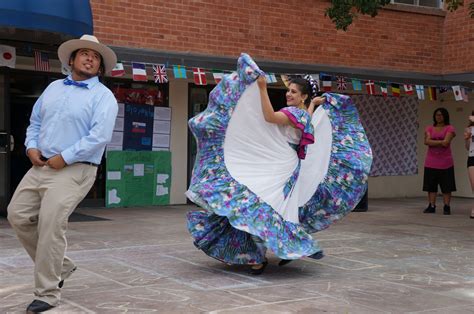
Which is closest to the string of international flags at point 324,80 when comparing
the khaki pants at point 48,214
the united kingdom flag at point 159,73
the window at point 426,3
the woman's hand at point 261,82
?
the united kingdom flag at point 159,73

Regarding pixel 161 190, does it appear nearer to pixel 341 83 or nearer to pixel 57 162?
pixel 341 83

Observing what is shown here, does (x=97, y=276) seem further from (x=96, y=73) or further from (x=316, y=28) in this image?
(x=316, y=28)

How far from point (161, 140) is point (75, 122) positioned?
7977 mm

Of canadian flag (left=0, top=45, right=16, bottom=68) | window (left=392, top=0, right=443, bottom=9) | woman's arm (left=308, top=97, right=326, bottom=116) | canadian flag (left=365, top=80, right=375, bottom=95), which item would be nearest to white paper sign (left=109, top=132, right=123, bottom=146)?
canadian flag (left=0, top=45, right=16, bottom=68)

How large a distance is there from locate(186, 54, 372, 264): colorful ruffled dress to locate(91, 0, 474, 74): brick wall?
5.90 metres

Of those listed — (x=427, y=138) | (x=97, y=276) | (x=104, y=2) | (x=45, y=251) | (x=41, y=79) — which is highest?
(x=104, y=2)

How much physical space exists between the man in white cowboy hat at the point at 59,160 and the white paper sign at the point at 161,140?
7675mm

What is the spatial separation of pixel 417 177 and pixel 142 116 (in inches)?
267

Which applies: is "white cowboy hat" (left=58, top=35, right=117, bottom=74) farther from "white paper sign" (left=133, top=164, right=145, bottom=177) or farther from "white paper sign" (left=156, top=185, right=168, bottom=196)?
"white paper sign" (left=156, top=185, right=168, bottom=196)

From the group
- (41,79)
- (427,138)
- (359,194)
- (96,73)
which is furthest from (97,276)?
(427,138)

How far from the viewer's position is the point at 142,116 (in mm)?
12688

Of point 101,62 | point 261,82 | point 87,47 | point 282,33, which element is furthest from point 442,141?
point 87,47

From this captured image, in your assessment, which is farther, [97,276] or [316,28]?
[316,28]

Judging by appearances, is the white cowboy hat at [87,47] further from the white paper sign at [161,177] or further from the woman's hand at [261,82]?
the white paper sign at [161,177]
